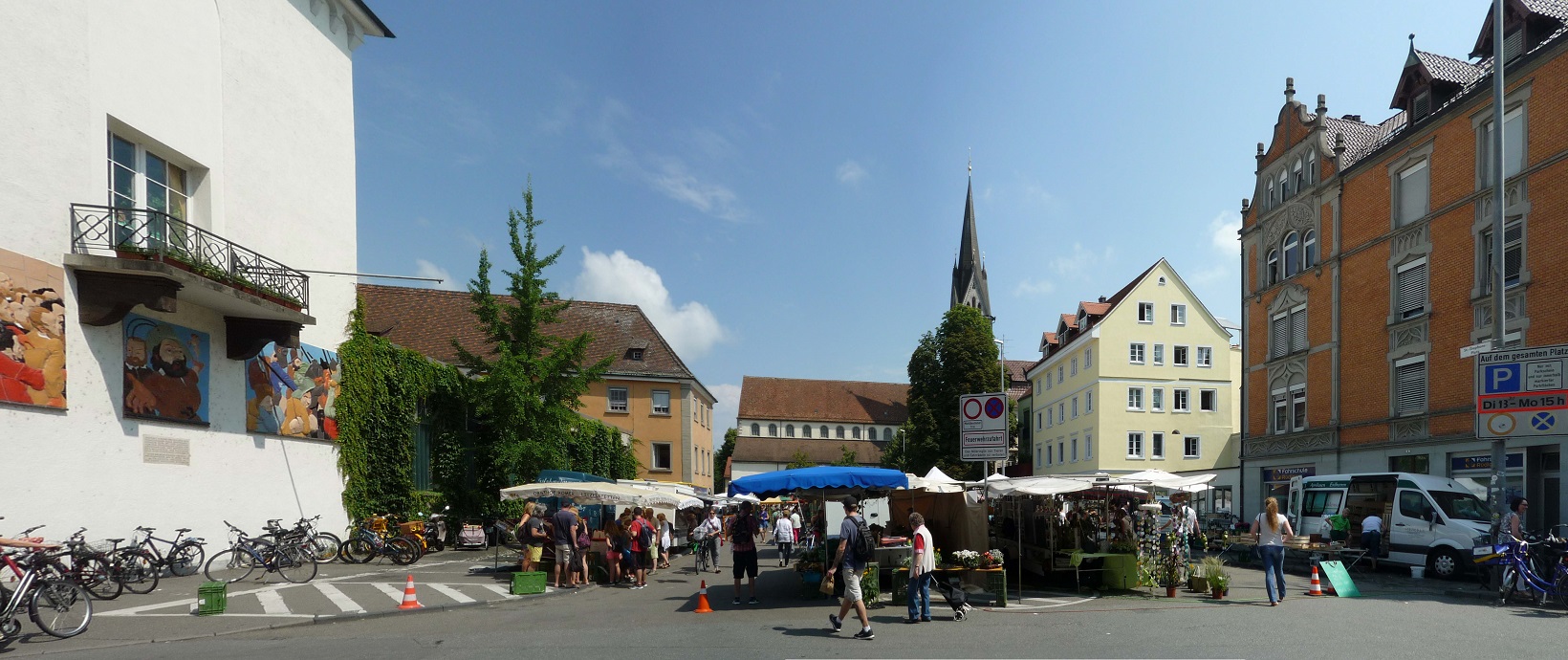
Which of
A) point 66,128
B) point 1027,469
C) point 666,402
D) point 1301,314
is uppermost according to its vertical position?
point 66,128

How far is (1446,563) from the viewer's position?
21094 millimetres

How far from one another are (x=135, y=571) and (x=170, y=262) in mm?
4922

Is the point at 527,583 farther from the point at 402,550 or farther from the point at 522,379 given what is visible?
the point at 522,379

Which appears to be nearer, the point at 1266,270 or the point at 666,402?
the point at 1266,270

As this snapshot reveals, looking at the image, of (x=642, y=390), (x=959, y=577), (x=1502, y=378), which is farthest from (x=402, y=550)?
(x=642, y=390)

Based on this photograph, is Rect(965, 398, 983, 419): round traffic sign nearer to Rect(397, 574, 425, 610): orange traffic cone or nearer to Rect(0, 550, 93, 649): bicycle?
Rect(397, 574, 425, 610): orange traffic cone

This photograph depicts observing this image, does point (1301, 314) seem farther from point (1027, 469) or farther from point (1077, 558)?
point (1027, 469)

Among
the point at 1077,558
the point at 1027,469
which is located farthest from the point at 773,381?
the point at 1077,558

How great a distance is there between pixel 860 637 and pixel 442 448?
72.0 ft

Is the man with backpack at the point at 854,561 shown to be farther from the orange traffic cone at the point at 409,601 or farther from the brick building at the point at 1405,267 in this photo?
the brick building at the point at 1405,267

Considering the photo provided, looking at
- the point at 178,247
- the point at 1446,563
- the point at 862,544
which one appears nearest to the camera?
the point at 862,544

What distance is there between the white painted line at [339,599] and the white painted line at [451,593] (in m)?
1.55

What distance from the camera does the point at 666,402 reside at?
56281mm

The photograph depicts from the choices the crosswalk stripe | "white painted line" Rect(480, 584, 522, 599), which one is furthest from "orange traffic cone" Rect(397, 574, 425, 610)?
"white painted line" Rect(480, 584, 522, 599)
